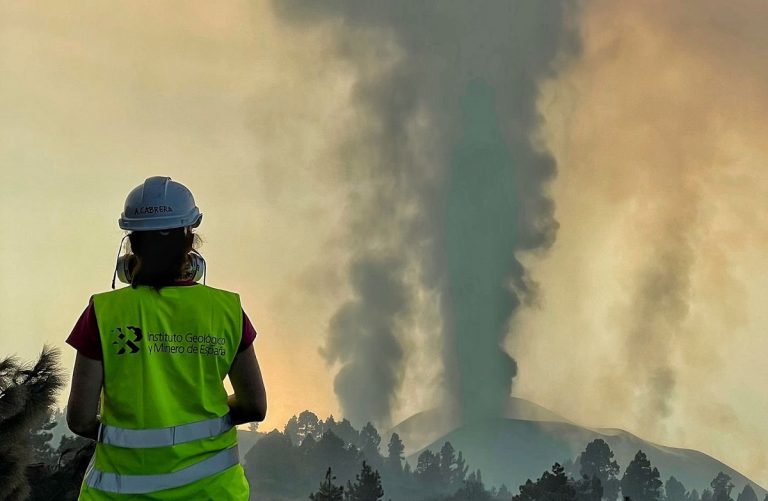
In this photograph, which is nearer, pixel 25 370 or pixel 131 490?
pixel 131 490

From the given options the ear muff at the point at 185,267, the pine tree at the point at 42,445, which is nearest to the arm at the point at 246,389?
the ear muff at the point at 185,267

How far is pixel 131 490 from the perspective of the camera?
17.4ft

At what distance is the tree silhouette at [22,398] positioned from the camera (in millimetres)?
18625

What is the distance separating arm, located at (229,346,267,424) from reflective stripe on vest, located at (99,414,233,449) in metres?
0.26

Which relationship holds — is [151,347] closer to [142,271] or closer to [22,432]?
[142,271]

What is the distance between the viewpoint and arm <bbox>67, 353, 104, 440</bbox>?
5305mm

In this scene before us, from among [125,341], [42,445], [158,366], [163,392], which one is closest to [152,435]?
[163,392]

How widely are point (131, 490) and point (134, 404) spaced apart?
1.47 ft

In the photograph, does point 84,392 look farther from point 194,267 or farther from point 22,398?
point 22,398

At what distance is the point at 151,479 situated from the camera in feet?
17.5

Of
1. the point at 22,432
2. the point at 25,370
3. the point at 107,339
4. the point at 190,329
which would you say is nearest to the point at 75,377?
the point at 107,339

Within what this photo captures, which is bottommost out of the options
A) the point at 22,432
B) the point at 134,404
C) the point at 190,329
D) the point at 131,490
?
the point at 131,490

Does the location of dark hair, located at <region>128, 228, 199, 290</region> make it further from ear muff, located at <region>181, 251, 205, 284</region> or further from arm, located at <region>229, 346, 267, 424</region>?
arm, located at <region>229, 346, 267, 424</region>

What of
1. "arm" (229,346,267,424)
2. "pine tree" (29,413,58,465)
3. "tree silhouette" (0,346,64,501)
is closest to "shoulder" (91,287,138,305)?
"arm" (229,346,267,424)
